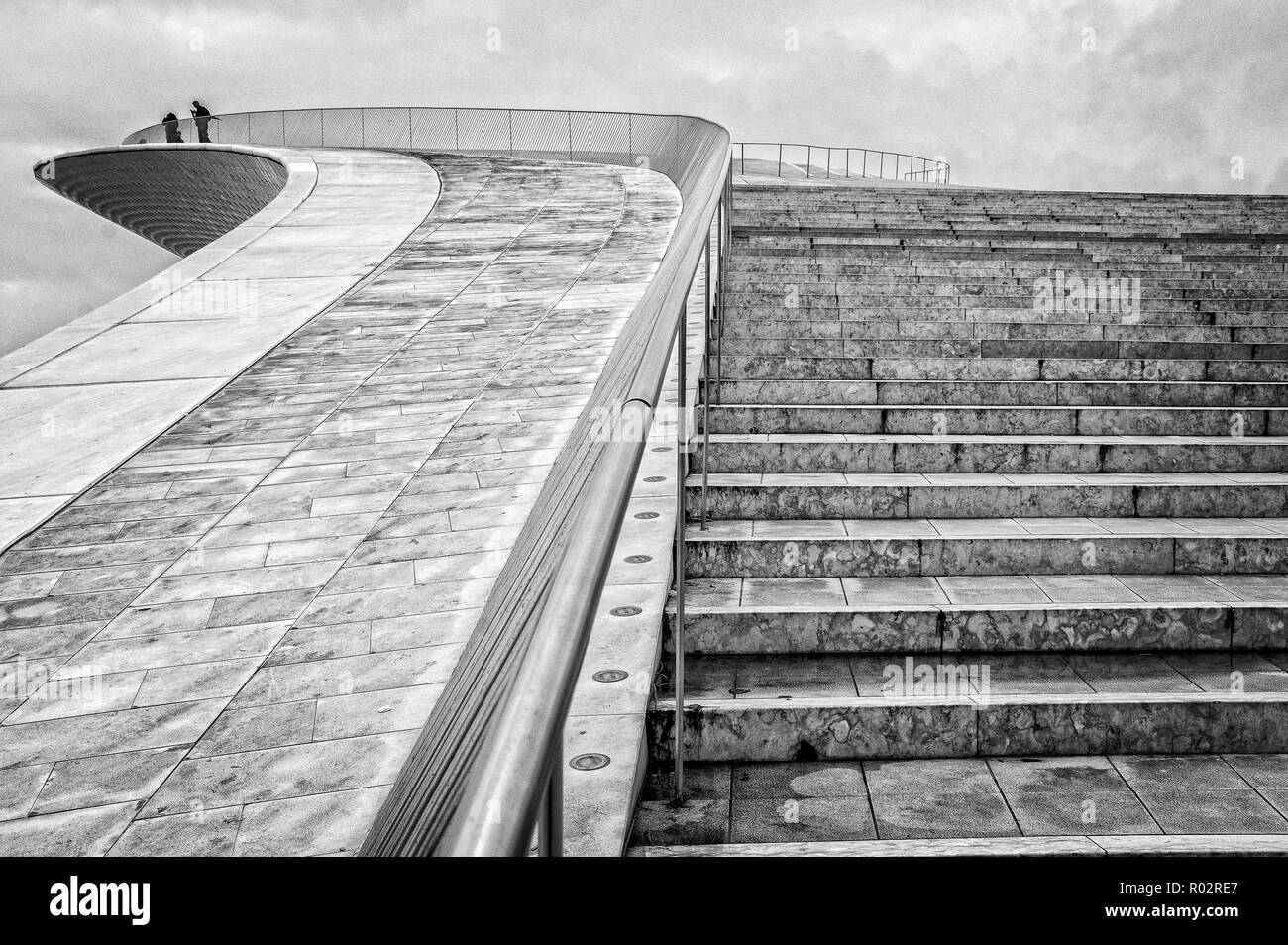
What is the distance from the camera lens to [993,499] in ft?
13.2

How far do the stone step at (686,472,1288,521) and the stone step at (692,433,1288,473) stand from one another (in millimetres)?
252

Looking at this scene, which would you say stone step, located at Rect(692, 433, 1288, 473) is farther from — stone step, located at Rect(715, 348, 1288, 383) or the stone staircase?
stone step, located at Rect(715, 348, 1288, 383)

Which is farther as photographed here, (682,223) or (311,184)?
(311,184)

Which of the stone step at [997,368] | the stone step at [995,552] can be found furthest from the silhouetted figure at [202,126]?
the stone step at [995,552]

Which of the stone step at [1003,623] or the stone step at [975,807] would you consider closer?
the stone step at [975,807]

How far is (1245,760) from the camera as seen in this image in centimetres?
252

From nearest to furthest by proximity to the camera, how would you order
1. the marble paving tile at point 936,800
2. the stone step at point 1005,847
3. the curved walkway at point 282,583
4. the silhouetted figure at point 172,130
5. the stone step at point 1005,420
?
the stone step at point 1005,847
the marble paving tile at point 936,800
the curved walkway at point 282,583
the stone step at point 1005,420
the silhouetted figure at point 172,130

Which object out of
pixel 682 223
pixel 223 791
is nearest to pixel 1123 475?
pixel 682 223

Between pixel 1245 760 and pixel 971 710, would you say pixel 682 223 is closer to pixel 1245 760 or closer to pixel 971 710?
pixel 971 710

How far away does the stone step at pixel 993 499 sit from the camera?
12.9 ft

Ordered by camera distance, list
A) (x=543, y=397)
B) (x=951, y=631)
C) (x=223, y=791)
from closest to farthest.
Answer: (x=223, y=791), (x=951, y=631), (x=543, y=397)

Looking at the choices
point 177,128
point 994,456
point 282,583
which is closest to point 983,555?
point 994,456

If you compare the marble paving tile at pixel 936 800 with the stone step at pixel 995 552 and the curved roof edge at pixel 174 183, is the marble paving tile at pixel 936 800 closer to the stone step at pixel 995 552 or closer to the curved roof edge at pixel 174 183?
the stone step at pixel 995 552
